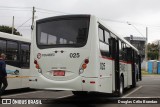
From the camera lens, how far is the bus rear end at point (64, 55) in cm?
980

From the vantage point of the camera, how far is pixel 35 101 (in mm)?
7418

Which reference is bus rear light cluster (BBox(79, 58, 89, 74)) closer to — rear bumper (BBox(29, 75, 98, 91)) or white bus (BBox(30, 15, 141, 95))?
white bus (BBox(30, 15, 141, 95))

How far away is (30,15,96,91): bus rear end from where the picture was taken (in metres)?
9.80

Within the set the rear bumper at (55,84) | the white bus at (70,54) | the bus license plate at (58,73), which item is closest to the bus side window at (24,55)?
the white bus at (70,54)

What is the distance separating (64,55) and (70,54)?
21 centimetres

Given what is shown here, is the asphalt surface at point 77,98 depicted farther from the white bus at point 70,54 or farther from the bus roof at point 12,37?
the bus roof at point 12,37

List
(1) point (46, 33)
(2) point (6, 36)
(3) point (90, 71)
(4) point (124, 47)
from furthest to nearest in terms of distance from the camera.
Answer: (4) point (124, 47)
(2) point (6, 36)
(1) point (46, 33)
(3) point (90, 71)

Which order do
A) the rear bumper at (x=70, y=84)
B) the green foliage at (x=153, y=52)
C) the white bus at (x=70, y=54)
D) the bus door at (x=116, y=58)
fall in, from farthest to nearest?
the green foliage at (x=153, y=52) → the bus door at (x=116, y=58) → the white bus at (x=70, y=54) → the rear bumper at (x=70, y=84)

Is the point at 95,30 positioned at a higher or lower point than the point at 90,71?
higher

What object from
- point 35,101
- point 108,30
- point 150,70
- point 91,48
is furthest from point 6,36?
point 150,70

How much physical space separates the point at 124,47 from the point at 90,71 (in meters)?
6.79

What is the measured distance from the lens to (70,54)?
10.1 meters

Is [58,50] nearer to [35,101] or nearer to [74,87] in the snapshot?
[74,87]

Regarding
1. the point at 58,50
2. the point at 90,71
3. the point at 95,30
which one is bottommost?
the point at 90,71
